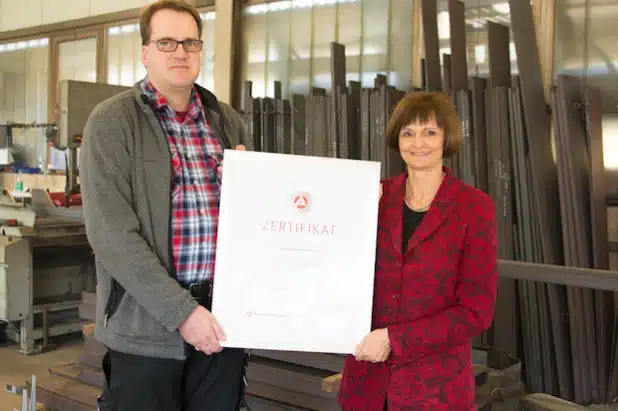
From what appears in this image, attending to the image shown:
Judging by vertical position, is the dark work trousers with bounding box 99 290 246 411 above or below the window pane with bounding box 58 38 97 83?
below

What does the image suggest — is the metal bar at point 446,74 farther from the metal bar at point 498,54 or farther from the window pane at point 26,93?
the window pane at point 26,93

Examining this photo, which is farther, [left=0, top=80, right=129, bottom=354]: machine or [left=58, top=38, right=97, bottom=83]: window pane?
[left=58, top=38, right=97, bottom=83]: window pane

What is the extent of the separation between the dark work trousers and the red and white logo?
40 centimetres

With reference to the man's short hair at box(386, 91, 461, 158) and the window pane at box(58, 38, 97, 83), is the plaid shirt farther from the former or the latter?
the window pane at box(58, 38, 97, 83)

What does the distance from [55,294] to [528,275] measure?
3.48 metres

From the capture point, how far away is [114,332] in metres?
1.30

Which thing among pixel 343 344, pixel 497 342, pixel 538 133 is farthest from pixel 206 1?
pixel 343 344

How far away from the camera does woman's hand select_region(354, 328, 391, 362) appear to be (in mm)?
1241

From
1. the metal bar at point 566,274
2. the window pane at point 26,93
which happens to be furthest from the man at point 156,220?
the window pane at point 26,93

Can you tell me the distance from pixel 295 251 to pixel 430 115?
399 millimetres

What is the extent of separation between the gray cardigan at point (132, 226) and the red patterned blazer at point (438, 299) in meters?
0.42

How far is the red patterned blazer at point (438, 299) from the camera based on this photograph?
1.22 meters

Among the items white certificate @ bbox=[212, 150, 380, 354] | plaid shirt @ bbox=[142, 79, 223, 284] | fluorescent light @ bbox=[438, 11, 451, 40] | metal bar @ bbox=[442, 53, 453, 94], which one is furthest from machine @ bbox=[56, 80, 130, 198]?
white certificate @ bbox=[212, 150, 380, 354]

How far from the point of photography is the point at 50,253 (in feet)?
14.4
